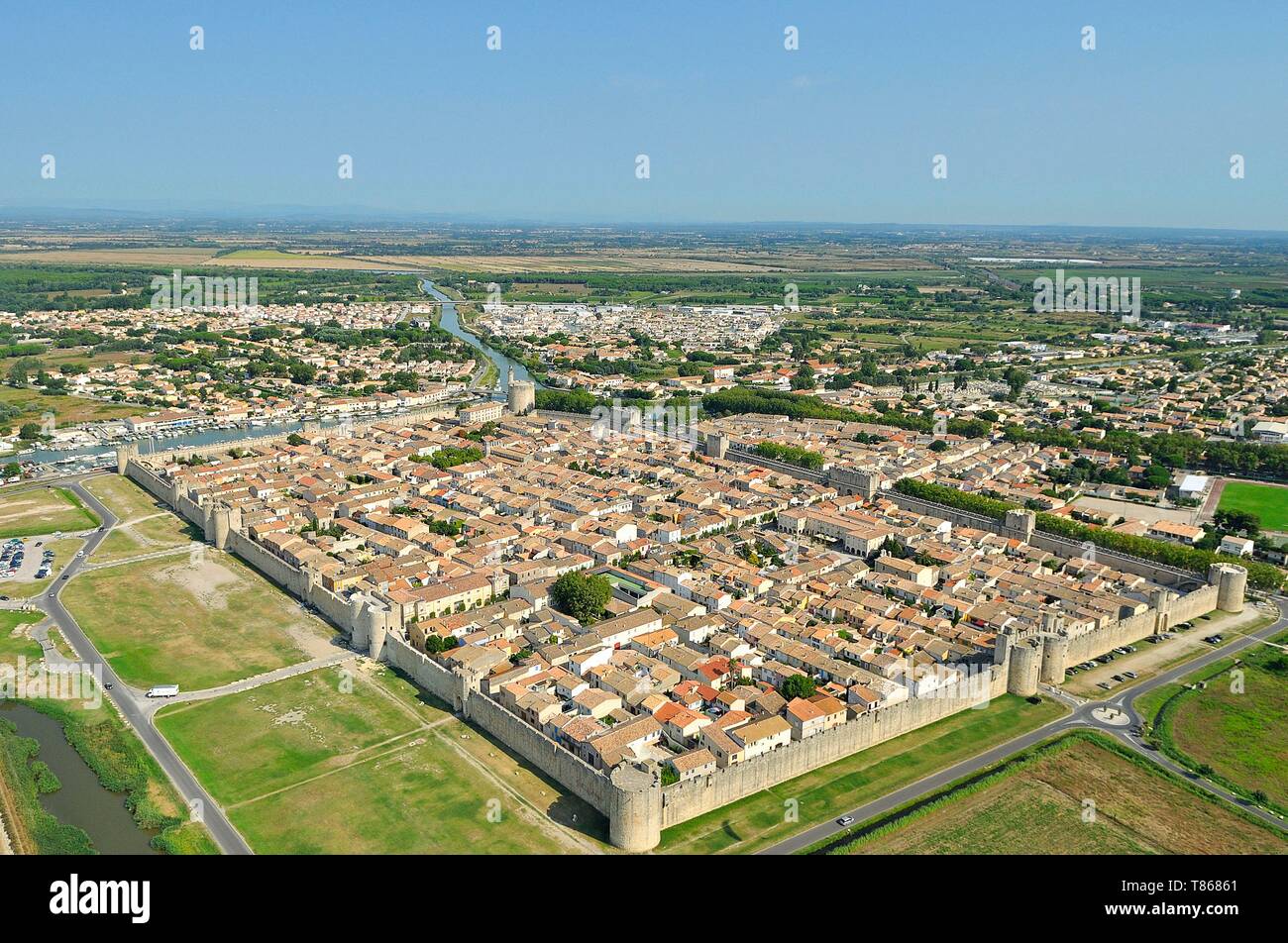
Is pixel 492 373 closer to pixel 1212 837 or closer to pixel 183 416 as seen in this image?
pixel 183 416

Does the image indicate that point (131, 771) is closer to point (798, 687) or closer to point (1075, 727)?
point (798, 687)

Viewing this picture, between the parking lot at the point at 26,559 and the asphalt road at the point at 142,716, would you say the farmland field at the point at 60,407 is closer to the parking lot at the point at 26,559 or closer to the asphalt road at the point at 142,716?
the parking lot at the point at 26,559

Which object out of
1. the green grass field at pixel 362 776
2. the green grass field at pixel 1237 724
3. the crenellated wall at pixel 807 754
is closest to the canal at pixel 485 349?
the green grass field at pixel 362 776

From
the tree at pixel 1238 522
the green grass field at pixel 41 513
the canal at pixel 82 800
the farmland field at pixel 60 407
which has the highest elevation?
the farmland field at pixel 60 407

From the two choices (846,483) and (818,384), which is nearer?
(846,483)

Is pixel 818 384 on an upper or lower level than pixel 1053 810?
upper
